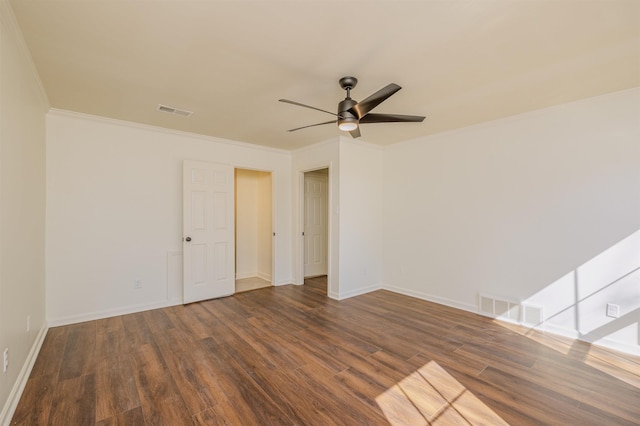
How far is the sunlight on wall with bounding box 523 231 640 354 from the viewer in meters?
2.79

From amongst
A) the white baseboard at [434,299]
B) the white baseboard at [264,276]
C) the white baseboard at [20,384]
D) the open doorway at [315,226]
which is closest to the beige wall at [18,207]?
the white baseboard at [20,384]

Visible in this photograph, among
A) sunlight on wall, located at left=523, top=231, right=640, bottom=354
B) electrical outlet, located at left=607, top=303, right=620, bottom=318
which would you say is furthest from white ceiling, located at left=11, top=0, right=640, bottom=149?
electrical outlet, located at left=607, top=303, right=620, bottom=318

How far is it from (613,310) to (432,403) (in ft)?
7.63

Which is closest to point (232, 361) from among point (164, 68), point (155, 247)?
point (155, 247)

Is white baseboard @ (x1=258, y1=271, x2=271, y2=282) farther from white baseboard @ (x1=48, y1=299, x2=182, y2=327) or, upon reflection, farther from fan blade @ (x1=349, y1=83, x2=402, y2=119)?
fan blade @ (x1=349, y1=83, x2=402, y2=119)

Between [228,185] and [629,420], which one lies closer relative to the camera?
[629,420]

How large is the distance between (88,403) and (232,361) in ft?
3.40

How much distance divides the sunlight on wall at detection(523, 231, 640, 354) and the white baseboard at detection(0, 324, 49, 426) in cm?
486

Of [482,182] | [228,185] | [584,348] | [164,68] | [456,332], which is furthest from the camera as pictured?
[228,185]

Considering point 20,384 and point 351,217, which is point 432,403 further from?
point 20,384

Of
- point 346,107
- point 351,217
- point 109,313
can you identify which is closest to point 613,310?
point 351,217

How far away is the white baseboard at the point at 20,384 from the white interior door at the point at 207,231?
1661 mm

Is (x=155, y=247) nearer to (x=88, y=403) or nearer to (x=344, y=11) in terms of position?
(x=88, y=403)

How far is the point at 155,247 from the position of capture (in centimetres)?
409
